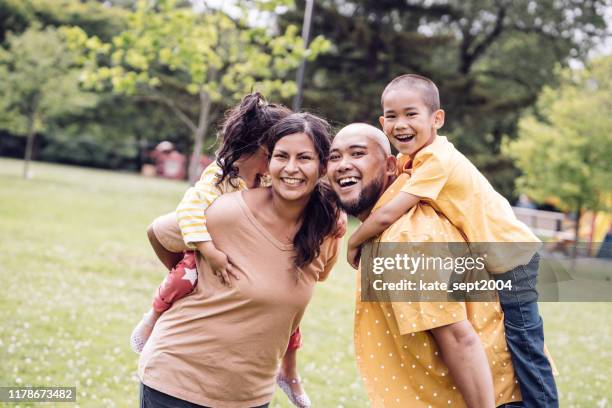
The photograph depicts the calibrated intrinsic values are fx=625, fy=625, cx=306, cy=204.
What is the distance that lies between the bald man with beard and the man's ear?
0.03 meters

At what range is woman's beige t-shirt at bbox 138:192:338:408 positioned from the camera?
2494 mm

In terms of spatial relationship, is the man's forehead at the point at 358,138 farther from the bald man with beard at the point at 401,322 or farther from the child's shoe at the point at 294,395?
the child's shoe at the point at 294,395

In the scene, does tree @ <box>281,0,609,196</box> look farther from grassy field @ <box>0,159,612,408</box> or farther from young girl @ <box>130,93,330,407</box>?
young girl @ <box>130,93,330,407</box>

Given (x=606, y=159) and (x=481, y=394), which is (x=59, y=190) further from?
(x=481, y=394)

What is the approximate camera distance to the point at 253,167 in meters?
2.97

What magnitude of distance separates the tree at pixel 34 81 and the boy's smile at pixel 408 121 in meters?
25.1

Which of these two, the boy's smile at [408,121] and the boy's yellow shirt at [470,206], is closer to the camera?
the boy's yellow shirt at [470,206]

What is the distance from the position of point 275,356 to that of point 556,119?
1778 cm

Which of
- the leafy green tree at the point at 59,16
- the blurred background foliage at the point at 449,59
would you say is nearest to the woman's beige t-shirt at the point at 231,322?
the blurred background foliage at the point at 449,59

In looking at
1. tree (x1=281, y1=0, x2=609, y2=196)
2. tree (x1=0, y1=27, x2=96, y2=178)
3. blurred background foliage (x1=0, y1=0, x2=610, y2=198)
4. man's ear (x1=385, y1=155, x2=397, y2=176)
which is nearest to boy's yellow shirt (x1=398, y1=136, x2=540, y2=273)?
man's ear (x1=385, y1=155, x2=397, y2=176)

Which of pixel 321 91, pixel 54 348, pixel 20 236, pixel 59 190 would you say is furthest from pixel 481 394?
pixel 321 91

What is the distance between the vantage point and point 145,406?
8.36 feet

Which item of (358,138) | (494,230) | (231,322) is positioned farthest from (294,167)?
(494,230)

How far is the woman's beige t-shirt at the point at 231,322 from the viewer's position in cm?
249
